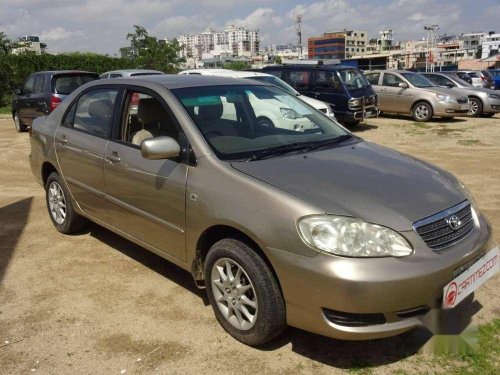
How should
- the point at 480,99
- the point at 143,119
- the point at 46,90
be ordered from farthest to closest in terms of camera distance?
1. the point at 480,99
2. the point at 46,90
3. the point at 143,119

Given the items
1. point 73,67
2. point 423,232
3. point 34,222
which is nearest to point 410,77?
point 34,222

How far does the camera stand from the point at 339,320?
2.59 meters

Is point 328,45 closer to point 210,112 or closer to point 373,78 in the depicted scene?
point 373,78

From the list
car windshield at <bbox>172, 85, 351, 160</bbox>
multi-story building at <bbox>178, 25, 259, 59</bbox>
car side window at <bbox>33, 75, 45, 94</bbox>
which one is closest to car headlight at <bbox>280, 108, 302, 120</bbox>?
car windshield at <bbox>172, 85, 351, 160</bbox>

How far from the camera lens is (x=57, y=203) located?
5.14m

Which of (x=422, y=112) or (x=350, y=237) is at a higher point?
(x=422, y=112)

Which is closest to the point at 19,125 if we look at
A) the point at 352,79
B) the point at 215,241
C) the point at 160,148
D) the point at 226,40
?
the point at 352,79

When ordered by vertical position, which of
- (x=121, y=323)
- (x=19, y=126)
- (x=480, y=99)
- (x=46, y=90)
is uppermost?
(x=46, y=90)

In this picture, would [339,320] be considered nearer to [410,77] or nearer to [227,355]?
[227,355]

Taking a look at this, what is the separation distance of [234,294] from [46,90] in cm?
1052

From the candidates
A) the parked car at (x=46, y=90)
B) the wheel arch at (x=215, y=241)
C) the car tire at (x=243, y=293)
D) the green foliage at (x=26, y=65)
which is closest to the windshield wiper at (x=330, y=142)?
the wheel arch at (x=215, y=241)

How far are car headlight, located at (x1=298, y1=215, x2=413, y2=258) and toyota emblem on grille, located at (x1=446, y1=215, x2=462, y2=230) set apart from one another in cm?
40

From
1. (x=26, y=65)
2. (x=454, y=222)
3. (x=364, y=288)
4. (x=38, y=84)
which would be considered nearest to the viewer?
(x=364, y=288)

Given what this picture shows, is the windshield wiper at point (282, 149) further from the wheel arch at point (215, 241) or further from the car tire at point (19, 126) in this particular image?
the car tire at point (19, 126)
